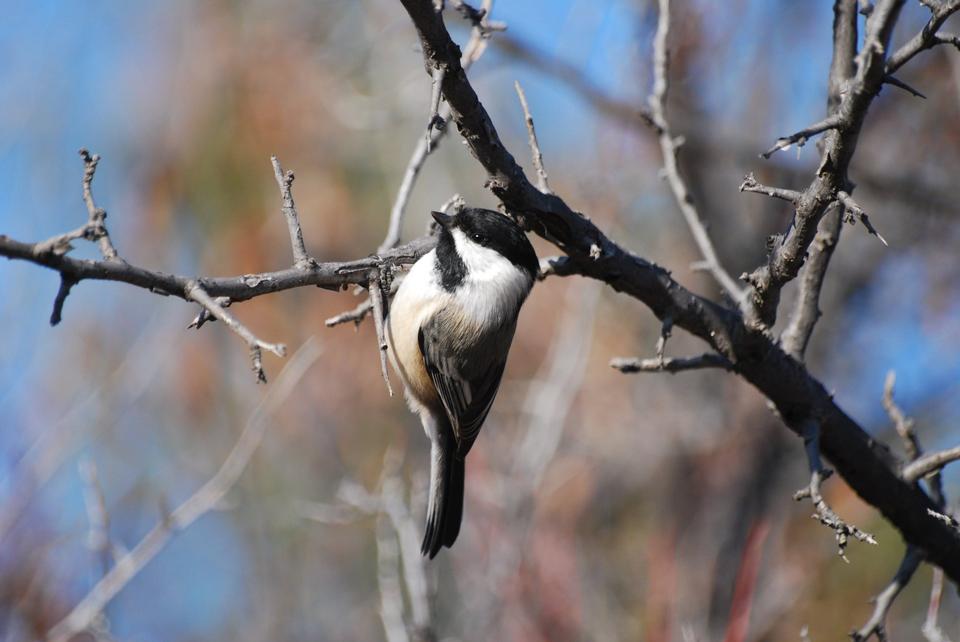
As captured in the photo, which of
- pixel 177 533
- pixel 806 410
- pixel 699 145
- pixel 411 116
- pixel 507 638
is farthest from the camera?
pixel 411 116

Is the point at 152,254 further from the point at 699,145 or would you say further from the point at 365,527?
the point at 699,145

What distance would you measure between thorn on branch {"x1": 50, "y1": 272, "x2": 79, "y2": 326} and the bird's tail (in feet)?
5.90

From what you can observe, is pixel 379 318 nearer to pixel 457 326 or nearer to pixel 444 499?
pixel 457 326

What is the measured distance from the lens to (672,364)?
2.15m

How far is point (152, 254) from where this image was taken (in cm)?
633

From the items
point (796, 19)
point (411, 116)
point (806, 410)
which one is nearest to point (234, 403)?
point (411, 116)

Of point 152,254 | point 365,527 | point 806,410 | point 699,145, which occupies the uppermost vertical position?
point 152,254

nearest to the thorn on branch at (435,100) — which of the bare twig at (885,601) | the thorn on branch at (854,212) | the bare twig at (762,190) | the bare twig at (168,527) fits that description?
the bare twig at (762,190)

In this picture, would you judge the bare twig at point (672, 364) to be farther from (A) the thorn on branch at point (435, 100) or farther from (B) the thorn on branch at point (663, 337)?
(A) the thorn on branch at point (435, 100)

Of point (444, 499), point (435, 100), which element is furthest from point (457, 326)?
point (435, 100)

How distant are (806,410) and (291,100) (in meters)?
6.28

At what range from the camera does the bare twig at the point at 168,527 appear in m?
2.61

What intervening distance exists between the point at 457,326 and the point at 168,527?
1056 millimetres

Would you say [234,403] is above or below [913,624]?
above
